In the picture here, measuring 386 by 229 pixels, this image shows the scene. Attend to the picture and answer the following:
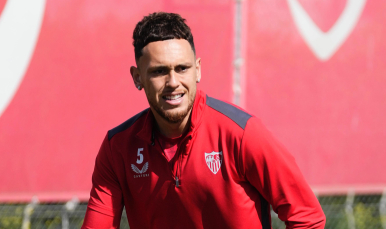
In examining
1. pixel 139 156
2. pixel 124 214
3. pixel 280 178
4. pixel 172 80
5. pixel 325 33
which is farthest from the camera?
pixel 124 214

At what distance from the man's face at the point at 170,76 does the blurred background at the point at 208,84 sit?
2003 mm

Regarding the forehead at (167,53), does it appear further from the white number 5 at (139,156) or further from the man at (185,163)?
the white number 5 at (139,156)

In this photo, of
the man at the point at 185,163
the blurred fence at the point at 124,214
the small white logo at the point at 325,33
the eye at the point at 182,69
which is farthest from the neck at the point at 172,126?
the small white logo at the point at 325,33

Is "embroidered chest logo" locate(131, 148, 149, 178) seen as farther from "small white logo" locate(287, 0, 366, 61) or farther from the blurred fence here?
"small white logo" locate(287, 0, 366, 61)

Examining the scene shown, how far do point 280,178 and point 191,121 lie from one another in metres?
0.49

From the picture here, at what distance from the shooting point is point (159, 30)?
6.82ft

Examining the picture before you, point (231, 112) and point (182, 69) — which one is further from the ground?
point (182, 69)

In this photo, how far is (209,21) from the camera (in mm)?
4082

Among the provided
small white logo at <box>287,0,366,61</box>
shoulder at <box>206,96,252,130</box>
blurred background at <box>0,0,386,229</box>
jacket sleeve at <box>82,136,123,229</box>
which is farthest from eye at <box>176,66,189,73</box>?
small white logo at <box>287,0,366,61</box>

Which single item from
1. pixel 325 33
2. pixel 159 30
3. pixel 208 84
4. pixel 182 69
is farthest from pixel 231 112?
pixel 325 33

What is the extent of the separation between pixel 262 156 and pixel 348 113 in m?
2.72

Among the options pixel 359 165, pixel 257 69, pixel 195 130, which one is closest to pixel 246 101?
pixel 257 69

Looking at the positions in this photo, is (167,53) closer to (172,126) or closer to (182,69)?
(182,69)

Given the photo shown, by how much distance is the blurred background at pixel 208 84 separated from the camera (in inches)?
154
